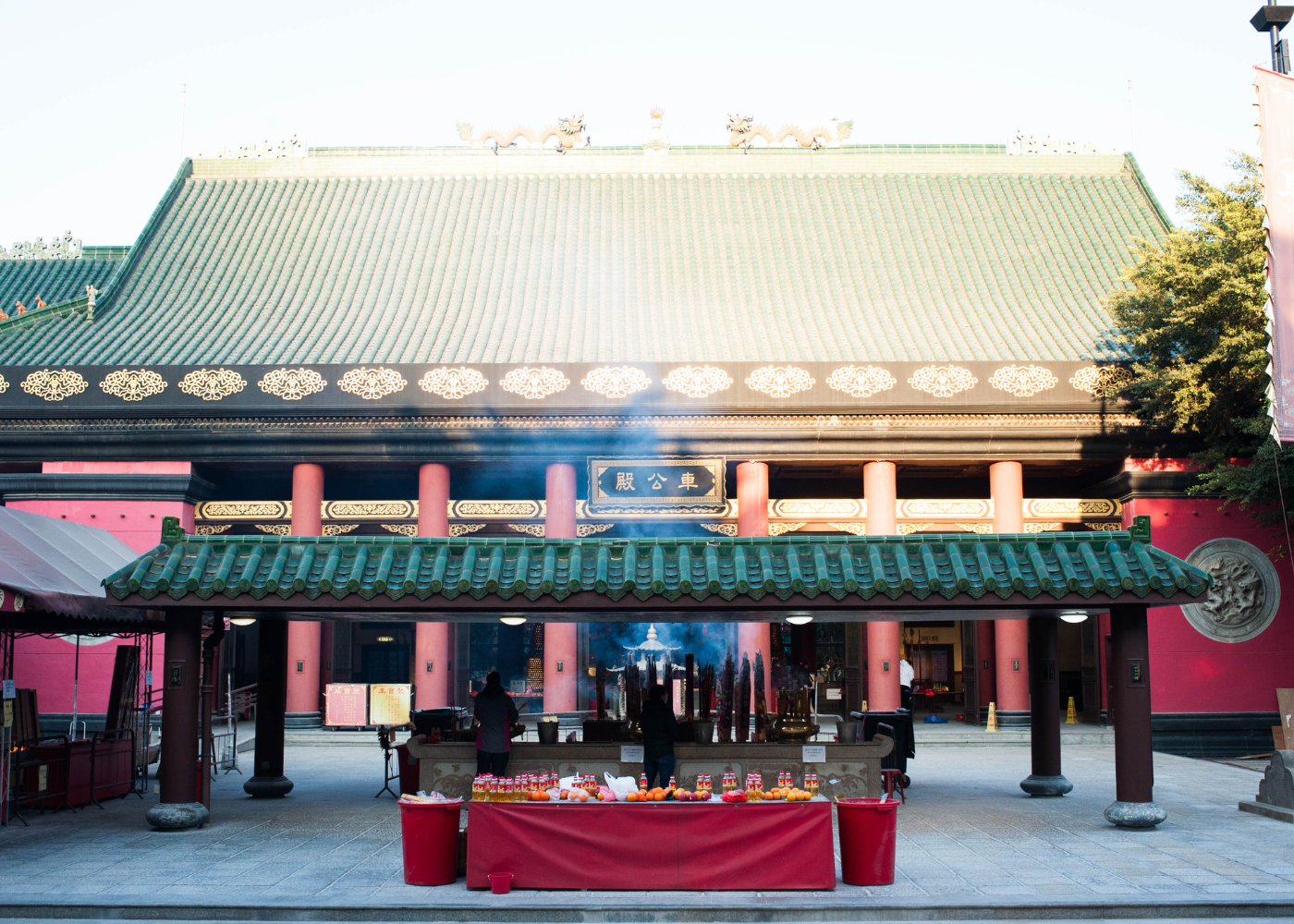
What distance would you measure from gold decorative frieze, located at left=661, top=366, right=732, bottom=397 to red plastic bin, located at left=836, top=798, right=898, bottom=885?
1465 centimetres

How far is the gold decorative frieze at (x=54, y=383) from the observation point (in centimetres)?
2420

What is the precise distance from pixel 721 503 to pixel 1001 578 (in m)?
12.3

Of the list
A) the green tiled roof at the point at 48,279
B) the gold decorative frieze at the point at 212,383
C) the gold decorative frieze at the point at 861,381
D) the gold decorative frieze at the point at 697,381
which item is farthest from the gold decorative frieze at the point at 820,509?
the green tiled roof at the point at 48,279

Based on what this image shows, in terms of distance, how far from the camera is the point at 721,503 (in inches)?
968

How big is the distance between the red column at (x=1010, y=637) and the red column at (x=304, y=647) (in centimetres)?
1453

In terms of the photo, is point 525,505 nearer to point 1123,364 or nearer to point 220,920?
point 1123,364

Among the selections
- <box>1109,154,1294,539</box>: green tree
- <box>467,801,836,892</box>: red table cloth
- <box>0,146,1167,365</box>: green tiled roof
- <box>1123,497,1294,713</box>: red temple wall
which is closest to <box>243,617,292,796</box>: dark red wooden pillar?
<box>467,801,836,892</box>: red table cloth

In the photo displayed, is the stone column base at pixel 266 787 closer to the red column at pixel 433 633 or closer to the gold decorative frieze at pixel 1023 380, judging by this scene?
the red column at pixel 433 633

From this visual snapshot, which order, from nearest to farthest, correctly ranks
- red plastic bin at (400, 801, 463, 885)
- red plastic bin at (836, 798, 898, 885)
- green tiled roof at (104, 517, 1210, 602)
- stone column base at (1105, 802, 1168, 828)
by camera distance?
red plastic bin at (836, 798, 898, 885)
red plastic bin at (400, 801, 463, 885)
green tiled roof at (104, 517, 1210, 602)
stone column base at (1105, 802, 1168, 828)

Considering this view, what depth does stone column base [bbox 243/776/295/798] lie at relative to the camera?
1608cm

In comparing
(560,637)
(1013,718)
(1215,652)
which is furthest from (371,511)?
(1215,652)

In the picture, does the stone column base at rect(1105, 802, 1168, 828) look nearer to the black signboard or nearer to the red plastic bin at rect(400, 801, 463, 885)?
the red plastic bin at rect(400, 801, 463, 885)

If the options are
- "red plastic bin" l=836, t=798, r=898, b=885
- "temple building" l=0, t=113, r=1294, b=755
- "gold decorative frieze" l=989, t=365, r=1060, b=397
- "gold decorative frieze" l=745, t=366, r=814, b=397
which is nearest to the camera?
"red plastic bin" l=836, t=798, r=898, b=885

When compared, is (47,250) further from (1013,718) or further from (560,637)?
(1013,718)
